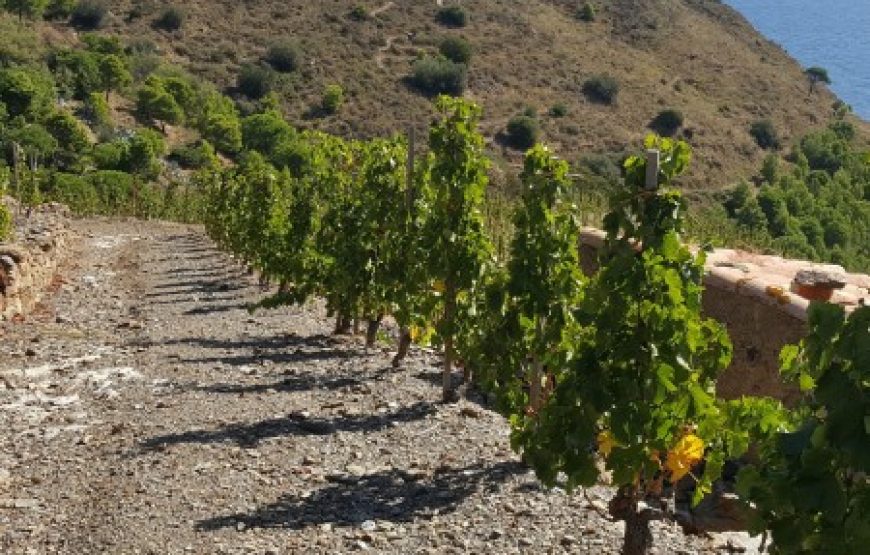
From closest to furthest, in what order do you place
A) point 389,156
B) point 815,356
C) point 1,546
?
point 815,356
point 1,546
point 389,156

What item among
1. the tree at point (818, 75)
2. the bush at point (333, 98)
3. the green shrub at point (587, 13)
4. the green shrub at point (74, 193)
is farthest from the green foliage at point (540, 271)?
the tree at point (818, 75)

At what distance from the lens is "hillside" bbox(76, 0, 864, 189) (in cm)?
8631

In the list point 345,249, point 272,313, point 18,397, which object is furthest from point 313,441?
point 272,313

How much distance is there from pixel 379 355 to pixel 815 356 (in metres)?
11.0

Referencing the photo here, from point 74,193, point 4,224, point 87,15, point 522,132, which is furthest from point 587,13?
point 4,224

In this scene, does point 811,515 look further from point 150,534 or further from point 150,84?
point 150,84

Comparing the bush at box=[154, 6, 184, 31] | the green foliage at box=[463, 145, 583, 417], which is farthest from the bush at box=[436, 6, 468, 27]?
the green foliage at box=[463, 145, 583, 417]

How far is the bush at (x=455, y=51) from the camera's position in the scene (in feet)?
310

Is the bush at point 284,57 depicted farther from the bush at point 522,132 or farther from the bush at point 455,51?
the bush at point 522,132

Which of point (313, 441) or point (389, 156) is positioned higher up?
point (389, 156)

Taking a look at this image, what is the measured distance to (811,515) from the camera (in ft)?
11.8

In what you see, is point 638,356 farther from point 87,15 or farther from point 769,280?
point 87,15

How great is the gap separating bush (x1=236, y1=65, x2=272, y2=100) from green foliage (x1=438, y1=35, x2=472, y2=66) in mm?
18725

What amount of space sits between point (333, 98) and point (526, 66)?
23414 mm
